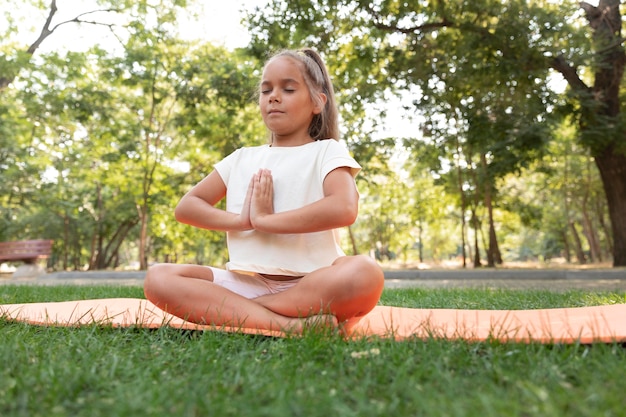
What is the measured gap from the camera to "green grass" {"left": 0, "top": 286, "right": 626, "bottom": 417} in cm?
126

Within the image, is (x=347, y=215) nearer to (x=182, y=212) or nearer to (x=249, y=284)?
(x=249, y=284)

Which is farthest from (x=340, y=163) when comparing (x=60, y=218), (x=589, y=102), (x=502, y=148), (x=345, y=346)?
(x=60, y=218)

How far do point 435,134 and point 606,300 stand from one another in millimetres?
11197

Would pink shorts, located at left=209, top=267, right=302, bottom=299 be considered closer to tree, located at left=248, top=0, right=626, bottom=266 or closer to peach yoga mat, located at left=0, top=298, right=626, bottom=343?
peach yoga mat, located at left=0, top=298, right=626, bottom=343

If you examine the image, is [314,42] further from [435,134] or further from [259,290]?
[259,290]

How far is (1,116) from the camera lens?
15.5m

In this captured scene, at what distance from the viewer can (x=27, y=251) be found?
50.8ft

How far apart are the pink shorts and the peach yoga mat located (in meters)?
0.31

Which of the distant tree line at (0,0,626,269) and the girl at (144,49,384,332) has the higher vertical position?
the distant tree line at (0,0,626,269)

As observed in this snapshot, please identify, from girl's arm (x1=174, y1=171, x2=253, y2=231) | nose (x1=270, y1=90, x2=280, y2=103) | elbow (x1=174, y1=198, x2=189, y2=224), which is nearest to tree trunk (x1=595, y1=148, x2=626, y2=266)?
nose (x1=270, y1=90, x2=280, y2=103)

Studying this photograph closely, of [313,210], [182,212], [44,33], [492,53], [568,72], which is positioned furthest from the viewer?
[44,33]

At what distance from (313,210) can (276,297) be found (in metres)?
0.49

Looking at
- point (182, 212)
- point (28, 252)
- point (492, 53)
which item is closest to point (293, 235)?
point (182, 212)

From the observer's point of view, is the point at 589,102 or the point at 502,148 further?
the point at 502,148
